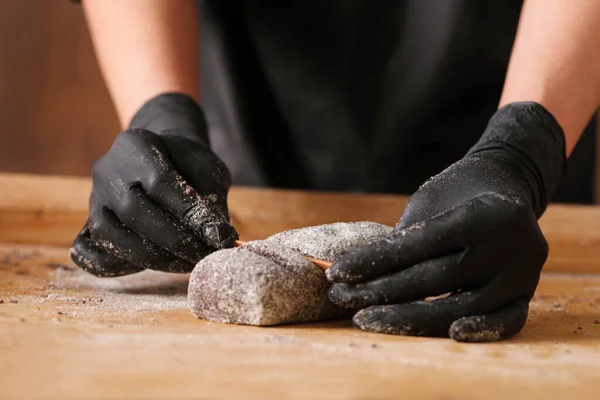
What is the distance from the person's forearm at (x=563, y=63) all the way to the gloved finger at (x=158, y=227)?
86 centimetres

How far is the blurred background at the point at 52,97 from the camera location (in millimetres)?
4160

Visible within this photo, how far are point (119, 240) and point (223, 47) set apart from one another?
1313mm

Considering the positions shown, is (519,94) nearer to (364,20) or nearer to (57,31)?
(364,20)

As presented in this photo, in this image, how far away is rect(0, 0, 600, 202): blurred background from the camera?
416 cm

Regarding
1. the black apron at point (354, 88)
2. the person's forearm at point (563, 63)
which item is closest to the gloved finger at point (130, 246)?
the person's forearm at point (563, 63)

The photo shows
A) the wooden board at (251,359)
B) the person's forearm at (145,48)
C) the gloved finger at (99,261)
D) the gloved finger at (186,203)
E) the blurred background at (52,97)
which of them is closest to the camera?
the wooden board at (251,359)

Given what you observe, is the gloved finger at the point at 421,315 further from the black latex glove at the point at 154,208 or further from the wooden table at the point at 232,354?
the black latex glove at the point at 154,208

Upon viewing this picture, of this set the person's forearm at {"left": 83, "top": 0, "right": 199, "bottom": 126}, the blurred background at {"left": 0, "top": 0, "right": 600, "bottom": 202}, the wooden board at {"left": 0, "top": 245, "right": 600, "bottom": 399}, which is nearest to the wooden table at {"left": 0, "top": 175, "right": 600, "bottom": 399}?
the wooden board at {"left": 0, "top": 245, "right": 600, "bottom": 399}

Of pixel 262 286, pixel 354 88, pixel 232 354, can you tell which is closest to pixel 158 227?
pixel 262 286

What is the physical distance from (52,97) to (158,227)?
3.24m

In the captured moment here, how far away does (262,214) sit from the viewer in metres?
2.36

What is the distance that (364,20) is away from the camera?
2332mm

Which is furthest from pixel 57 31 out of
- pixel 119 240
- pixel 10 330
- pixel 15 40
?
pixel 10 330

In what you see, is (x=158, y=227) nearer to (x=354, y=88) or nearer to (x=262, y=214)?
(x=262, y=214)
